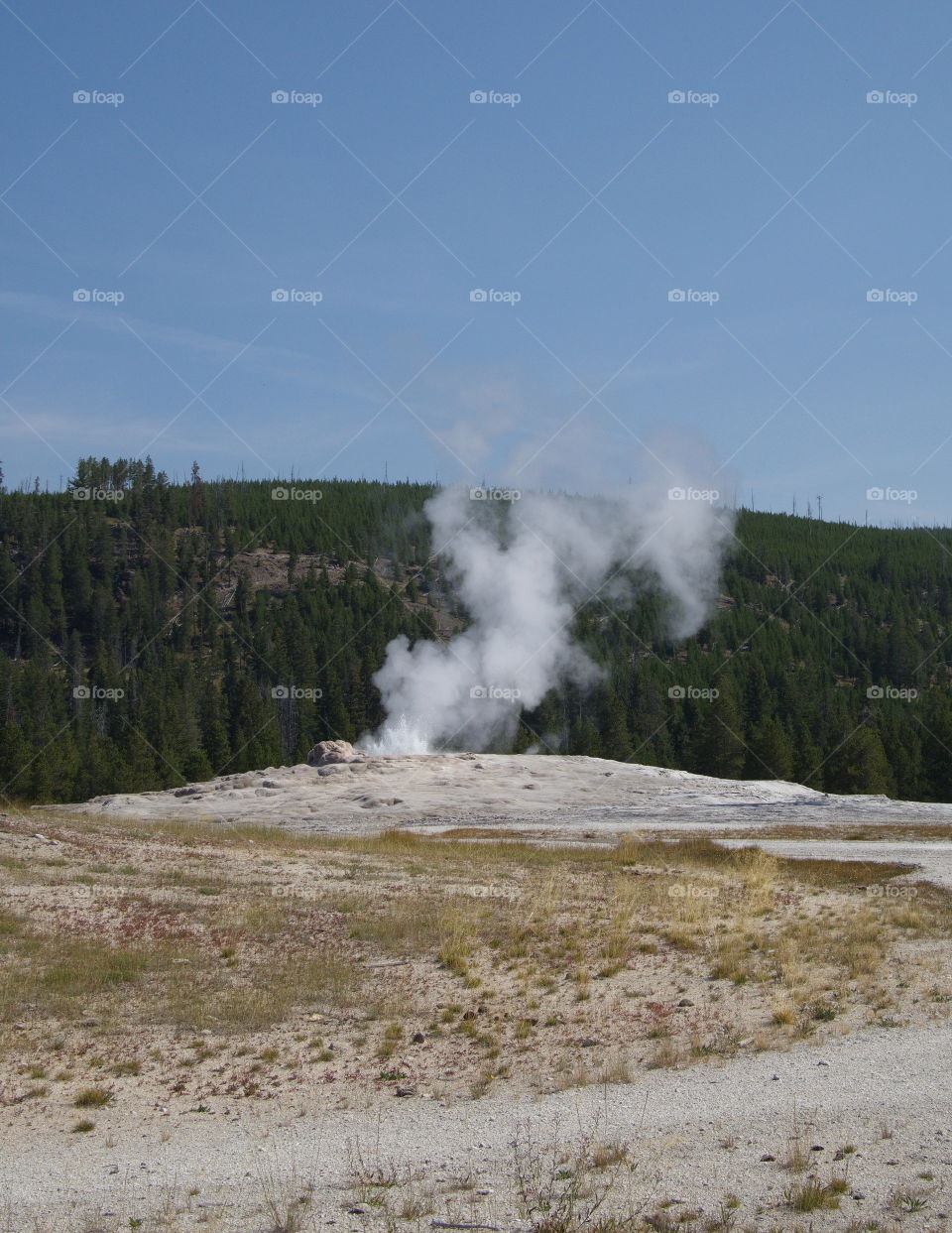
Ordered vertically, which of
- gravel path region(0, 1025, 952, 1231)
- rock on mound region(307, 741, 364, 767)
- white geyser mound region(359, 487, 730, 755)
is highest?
white geyser mound region(359, 487, 730, 755)

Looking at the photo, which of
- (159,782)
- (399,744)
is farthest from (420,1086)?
(159,782)

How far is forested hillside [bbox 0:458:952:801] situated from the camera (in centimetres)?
8588

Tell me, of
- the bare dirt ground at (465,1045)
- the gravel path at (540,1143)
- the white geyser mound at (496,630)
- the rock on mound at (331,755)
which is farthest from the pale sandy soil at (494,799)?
the gravel path at (540,1143)

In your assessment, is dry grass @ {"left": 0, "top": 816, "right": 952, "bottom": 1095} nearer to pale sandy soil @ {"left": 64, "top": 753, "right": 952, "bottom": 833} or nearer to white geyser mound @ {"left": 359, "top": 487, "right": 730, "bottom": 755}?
pale sandy soil @ {"left": 64, "top": 753, "right": 952, "bottom": 833}

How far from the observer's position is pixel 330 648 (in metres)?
122

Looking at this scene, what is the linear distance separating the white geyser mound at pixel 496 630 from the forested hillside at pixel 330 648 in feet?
30.0

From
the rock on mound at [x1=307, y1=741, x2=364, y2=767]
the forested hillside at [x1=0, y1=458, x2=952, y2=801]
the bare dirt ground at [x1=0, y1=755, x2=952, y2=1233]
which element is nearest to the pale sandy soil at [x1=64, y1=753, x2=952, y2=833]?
the rock on mound at [x1=307, y1=741, x2=364, y2=767]

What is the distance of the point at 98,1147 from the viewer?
979 cm

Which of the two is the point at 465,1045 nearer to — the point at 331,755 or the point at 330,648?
the point at 331,755

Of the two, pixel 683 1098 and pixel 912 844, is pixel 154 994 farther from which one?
pixel 912 844

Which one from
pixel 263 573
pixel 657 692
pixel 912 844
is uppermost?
pixel 263 573

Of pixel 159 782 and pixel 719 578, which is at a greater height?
pixel 719 578

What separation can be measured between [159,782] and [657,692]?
52.5 meters

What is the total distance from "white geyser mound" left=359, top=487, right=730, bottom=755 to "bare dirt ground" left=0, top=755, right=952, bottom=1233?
52819 millimetres
